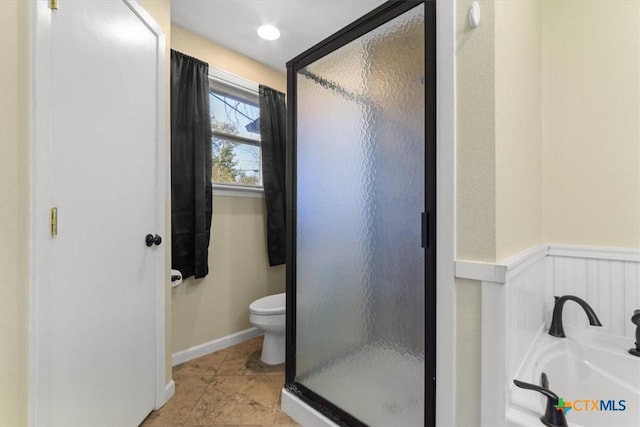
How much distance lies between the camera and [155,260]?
158 centimetres

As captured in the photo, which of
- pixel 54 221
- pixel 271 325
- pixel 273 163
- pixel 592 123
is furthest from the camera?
pixel 273 163

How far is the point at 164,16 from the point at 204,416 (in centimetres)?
226

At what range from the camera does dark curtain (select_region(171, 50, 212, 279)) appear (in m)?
2.05

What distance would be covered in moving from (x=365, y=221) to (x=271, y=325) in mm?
1199

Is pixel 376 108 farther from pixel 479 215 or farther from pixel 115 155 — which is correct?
pixel 115 155

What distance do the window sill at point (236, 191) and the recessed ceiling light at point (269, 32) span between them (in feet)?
3.94

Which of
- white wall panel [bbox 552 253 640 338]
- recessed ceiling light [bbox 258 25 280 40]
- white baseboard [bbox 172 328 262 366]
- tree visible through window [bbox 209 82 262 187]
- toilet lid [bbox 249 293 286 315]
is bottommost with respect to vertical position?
white baseboard [bbox 172 328 262 366]

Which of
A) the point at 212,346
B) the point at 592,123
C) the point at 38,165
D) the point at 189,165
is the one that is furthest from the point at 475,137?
the point at 212,346

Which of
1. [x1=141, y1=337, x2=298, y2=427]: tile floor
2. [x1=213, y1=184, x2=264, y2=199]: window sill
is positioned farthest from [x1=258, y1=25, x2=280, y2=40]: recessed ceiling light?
[x1=141, y1=337, x2=298, y2=427]: tile floor

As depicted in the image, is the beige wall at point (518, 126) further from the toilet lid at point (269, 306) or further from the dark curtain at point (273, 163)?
the dark curtain at point (273, 163)

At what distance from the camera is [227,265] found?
8.04 ft

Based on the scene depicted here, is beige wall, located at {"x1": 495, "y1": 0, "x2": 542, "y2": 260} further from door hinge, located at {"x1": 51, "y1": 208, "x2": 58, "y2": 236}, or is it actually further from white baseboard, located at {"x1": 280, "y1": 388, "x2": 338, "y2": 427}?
door hinge, located at {"x1": 51, "y1": 208, "x2": 58, "y2": 236}

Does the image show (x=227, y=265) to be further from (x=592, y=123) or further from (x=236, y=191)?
(x=592, y=123)

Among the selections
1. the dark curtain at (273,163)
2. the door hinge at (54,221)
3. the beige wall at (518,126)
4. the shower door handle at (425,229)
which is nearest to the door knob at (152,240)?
the door hinge at (54,221)
